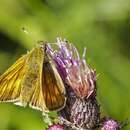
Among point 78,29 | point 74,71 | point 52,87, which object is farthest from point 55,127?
point 78,29

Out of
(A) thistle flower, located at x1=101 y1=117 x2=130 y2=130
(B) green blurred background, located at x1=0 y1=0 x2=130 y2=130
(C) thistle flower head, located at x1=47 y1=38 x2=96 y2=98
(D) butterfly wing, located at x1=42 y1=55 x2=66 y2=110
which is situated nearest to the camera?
(D) butterfly wing, located at x1=42 y1=55 x2=66 y2=110

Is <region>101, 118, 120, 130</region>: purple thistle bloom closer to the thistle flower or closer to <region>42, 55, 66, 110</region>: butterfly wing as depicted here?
the thistle flower

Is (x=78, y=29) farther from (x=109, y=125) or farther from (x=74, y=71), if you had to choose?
(x=109, y=125)

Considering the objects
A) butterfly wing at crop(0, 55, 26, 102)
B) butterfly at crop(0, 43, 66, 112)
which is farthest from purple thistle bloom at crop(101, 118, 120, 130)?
butterfly wing at crop(0, 55, 26, 102)

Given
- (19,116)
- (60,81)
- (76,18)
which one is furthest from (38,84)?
(76,18)

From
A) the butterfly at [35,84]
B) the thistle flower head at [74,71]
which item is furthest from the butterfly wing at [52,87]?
the thistle flower head at [74,71]

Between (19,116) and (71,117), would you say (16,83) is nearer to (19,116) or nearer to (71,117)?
(71,117)

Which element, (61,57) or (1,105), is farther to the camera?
(1,105)
